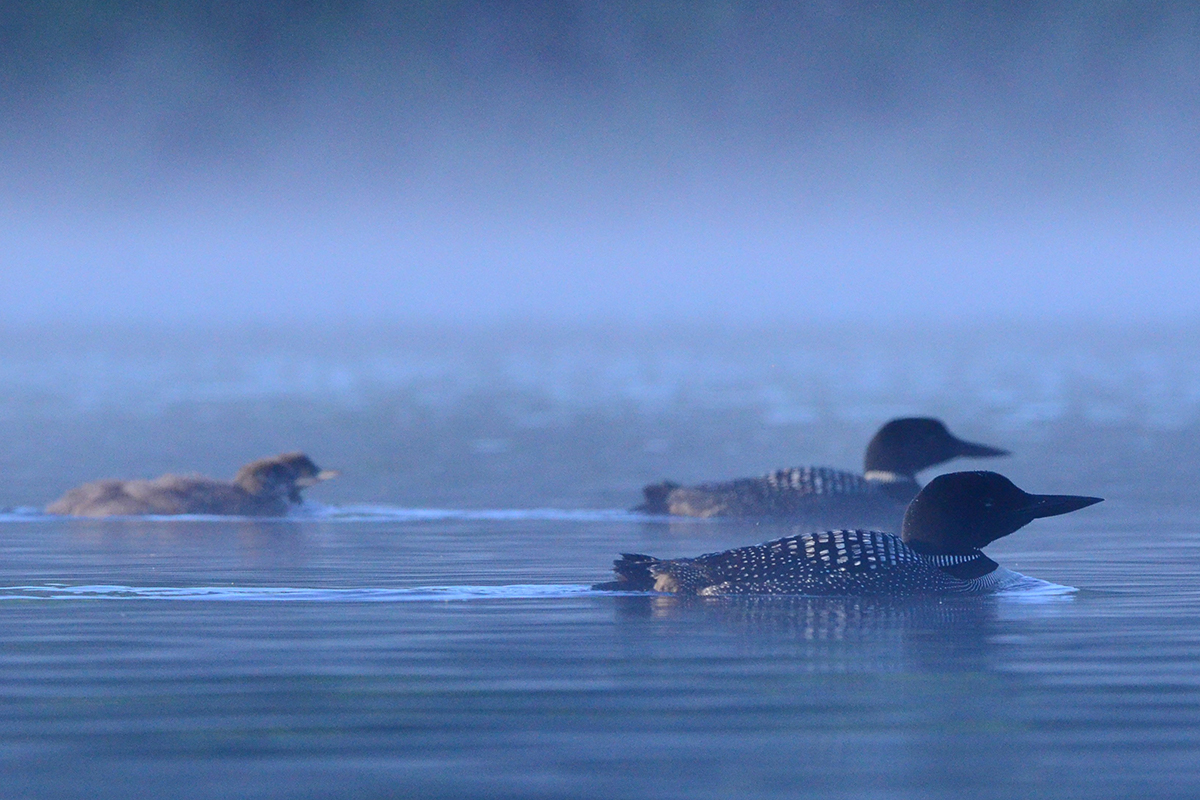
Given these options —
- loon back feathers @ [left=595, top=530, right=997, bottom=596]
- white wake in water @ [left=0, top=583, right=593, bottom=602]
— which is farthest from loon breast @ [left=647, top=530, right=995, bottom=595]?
white wake in water @ [left=0, top=583, right=593, bottom=602]

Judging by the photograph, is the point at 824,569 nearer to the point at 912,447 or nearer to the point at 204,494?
the point at 912,447

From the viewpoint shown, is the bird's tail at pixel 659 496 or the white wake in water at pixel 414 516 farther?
the bird's tail at pixel 659 496

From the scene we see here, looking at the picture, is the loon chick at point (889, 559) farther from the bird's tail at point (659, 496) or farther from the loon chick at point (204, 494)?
the loon chick at point (204, 494)

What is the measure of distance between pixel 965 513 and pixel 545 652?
2.54m

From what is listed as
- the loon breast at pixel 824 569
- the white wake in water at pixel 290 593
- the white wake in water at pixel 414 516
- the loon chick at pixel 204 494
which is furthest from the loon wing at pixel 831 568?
the loon chick at pixel 204 494

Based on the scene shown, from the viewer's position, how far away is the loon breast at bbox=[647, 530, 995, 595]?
11.3 meters

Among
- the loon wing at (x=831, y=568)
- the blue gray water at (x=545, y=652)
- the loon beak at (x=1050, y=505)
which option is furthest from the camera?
the loon beak at (x=1050, y=505)

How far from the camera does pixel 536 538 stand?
48.7 ft

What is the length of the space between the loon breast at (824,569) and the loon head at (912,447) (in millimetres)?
4955

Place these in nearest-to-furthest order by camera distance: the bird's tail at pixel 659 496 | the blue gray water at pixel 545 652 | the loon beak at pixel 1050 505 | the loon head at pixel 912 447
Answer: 1. the blue gray water at pixel 545 652
2. the loon beak at pixel 1050 505
3. the loon head at pixel 912 447
4. the bird's tail at pixel 659 496

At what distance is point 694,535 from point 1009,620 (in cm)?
461

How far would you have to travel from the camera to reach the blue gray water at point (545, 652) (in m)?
7.54

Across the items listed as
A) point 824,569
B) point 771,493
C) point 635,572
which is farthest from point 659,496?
point 824,569

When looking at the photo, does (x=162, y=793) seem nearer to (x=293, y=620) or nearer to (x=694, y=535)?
(x=293, y=620)
